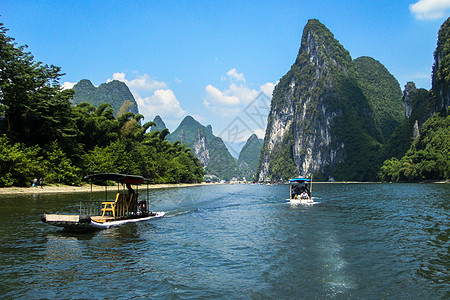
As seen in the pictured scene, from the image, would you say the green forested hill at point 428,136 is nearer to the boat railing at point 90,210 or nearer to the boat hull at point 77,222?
the boat railing at point 90,210

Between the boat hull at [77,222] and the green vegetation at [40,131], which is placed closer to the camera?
the boat hull at [77,222]

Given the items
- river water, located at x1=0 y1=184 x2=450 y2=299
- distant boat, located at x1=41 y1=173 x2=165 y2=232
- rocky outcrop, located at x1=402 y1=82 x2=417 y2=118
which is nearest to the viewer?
river water, located at x1=0 y1=184 x2=450 y2=299

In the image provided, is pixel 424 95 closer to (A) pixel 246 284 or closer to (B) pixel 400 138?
(B) pixel 400 138

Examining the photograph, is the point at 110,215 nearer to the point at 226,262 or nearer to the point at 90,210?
the point at 90,210

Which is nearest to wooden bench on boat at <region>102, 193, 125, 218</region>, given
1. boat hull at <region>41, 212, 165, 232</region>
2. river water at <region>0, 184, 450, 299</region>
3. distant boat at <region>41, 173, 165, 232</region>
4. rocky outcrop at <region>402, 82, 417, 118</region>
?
distant boat at <region>41, 173, 165, 232</region>

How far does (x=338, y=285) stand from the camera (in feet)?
31.3

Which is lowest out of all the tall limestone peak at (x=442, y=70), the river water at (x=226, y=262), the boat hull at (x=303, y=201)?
the river water at (x=226, y=262)

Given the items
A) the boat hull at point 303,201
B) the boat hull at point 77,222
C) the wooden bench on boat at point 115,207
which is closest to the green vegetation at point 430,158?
the boat hull at point 303,201

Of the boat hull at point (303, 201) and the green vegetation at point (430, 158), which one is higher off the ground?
the green vegetation at point (430, 158)

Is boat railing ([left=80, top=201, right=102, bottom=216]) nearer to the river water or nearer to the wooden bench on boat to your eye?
the wooden bench on boat

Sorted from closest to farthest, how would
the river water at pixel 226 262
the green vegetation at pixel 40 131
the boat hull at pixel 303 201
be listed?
the river water at pixel 226 262 < the boat hull at pixel 303 201 < the green vegetation at pixel 40 131

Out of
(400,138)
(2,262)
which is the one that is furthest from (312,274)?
(400,138)

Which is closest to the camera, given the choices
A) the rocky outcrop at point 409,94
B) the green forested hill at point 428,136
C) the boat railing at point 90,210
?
the boat railing at point 90,210

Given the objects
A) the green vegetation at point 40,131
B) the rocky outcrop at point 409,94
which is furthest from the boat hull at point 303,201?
the rocky outcrop at point 409,94
